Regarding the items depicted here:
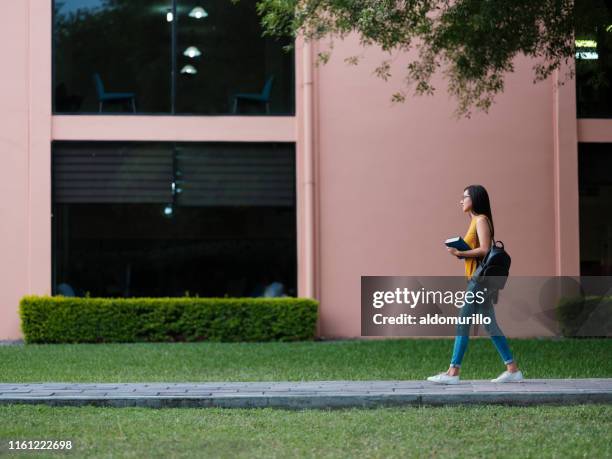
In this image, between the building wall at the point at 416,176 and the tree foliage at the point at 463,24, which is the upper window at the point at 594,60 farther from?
the building wall at the point at 416,176

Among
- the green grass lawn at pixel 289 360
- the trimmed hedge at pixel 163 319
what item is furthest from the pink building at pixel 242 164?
the green grass lawn at pixel 289 360

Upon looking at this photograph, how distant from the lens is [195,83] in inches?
618

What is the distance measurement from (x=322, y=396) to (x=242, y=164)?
8109 millimetres

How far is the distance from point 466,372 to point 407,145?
6.26 m

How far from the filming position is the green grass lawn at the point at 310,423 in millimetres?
6285

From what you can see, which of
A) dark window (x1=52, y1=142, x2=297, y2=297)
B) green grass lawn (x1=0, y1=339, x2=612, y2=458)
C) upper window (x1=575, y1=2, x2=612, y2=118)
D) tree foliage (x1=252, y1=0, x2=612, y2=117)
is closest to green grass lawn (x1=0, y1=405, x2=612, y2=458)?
green grass lawn (x1=0, y1=339, x2=612, y2=458)

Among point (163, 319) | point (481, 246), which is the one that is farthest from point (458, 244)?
point (163, 319)

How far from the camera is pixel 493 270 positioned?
8750 millimetres

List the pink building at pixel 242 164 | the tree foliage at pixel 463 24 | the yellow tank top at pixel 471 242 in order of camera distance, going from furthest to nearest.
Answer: the pink building at pixel 242 164
the tree foliage at pixel 463 24
the yellow tank top at pixel 471 242

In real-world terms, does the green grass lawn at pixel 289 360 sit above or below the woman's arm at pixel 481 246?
below

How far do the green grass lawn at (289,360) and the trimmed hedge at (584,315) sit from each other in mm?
876

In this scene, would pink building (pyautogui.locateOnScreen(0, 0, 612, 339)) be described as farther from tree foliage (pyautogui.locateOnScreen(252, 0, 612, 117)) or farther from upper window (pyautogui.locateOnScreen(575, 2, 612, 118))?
tree foliage (pyautogui.locateOnScreen(252, 0, 612, 117))

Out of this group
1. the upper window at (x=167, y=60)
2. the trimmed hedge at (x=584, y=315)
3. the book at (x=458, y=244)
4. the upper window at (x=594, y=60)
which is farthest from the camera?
the upper window at (x=167, y=60)

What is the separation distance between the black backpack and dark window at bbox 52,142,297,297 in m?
7.11
